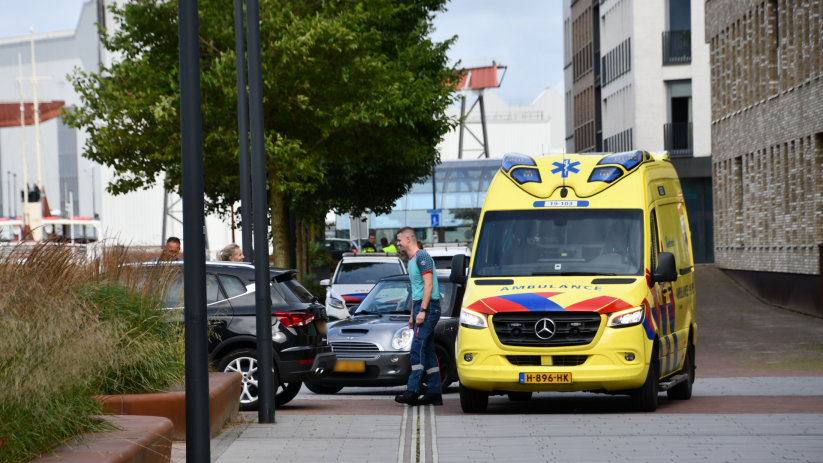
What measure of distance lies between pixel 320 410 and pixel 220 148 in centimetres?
1796

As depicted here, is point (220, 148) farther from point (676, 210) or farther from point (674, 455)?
point (674, 455)

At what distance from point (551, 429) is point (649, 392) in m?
2.07

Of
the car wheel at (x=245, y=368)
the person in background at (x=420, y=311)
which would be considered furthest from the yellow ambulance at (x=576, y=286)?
the car wheel at (x=245, y=368)

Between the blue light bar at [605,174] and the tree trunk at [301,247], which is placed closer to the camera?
the blue light bar at [605,174]

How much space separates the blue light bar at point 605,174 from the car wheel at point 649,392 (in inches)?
78.1

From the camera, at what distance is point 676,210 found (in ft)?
57.7

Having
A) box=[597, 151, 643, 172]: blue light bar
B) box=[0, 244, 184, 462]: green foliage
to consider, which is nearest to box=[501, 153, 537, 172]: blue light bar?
box=[597, 151, 643, 172]: blue light bar

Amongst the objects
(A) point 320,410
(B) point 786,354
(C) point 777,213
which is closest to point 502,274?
(A) point 320,410

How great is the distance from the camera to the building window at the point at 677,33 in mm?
63969

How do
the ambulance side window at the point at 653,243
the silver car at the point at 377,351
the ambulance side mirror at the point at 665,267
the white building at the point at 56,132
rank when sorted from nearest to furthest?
the ambulance side mirror at the point at 665,267, the ambulance side window at the point at 653,243, the silver car at the point at 377,351, the white building at the point at 56,132

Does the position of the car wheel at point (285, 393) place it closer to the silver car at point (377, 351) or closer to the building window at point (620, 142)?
the silver car at point (377, 351)

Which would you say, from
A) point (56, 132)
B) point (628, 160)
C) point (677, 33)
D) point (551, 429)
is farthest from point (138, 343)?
point (56, 132)

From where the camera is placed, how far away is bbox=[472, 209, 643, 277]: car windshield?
15.3 metres

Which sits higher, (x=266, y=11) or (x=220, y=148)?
(x=266, y=11)
